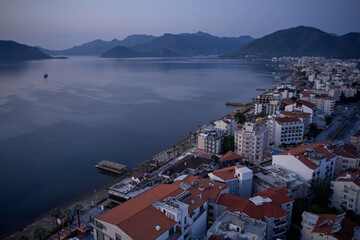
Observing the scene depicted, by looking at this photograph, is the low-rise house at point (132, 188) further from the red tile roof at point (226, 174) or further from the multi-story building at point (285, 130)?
the multi-story building at point (285, 130)

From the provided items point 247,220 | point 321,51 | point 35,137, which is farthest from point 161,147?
point 321,51

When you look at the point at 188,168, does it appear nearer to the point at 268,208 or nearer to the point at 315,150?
the point at 268,208

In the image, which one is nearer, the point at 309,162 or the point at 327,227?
the point at 327,227

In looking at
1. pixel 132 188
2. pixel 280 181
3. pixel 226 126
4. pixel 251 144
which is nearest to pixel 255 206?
pixel 280 181

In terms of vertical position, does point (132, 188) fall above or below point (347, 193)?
below

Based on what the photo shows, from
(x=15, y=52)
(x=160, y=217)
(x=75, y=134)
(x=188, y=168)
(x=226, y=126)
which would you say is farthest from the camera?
(x=15, y=52)

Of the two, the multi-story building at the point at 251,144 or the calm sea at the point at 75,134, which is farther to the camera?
the multi-story building at the point at 251,144

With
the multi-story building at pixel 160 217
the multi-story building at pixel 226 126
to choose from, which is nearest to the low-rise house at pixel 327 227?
the multi-story building at pixel 160 217
